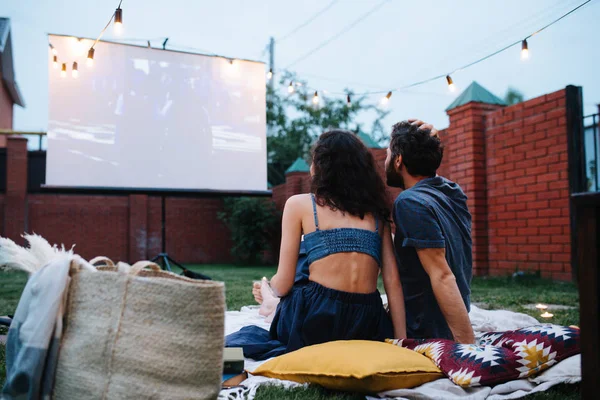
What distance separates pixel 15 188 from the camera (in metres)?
11.3

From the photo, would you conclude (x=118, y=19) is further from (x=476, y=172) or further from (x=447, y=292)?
(x=476, y=172)

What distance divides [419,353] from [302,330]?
0.47 meters

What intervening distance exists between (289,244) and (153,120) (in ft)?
15.6

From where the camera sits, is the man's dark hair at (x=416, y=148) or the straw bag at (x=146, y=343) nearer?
the straw bag at (x=146, y=343)

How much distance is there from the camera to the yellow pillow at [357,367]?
62.3 inches

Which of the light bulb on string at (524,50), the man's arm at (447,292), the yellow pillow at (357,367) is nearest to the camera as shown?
the yellow pillow at (357,367)

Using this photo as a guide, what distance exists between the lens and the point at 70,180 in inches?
231

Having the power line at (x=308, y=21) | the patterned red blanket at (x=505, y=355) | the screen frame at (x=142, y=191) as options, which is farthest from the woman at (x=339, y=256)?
the power line at (x=308, y=21)

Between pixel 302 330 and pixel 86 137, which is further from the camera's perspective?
pixel 86 137

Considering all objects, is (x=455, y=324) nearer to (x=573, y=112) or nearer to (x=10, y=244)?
(x=10, y=244)

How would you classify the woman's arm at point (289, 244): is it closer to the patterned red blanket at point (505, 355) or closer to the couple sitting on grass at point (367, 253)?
the couple sitting on grass at point (367, 253)

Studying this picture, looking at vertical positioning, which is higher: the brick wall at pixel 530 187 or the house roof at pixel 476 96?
the house roof at pixel 476 96

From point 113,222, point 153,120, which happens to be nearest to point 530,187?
point 153,120

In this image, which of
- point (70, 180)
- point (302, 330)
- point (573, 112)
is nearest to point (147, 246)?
point (70, 180)
